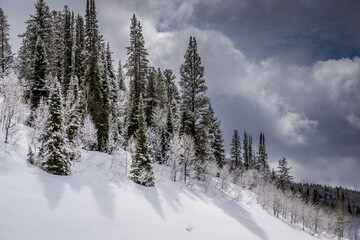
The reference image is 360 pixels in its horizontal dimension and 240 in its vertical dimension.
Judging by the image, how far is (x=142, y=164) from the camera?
19.7 metres

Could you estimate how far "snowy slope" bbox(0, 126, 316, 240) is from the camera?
25.4ft

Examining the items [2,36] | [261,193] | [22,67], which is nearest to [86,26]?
[22,67]

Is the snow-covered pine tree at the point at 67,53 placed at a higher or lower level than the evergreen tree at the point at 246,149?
higher

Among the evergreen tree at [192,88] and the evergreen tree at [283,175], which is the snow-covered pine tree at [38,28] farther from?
the evergreen tree at [283,175]

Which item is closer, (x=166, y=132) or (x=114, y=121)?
(x=114, y=121)

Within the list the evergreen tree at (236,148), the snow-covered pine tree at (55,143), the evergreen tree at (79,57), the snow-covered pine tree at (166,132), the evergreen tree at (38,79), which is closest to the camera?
the snow-covered pine tree at (55,143)

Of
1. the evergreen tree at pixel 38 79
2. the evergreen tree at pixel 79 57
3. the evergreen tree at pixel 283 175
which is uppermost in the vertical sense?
the evergreen tree at pixel 79 57

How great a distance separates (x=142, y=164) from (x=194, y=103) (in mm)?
11165

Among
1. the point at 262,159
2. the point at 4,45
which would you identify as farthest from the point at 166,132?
the point at 262,159

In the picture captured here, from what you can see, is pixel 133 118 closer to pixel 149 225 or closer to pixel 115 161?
pixel 115 161

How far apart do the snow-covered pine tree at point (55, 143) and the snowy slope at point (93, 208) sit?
73cm

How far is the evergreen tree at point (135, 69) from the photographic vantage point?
30.6m

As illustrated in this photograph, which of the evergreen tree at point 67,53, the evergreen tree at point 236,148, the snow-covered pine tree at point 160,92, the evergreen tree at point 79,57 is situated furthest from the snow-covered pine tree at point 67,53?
the evergreen tree at point 236,148

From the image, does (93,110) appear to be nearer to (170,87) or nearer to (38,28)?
(38,28)
